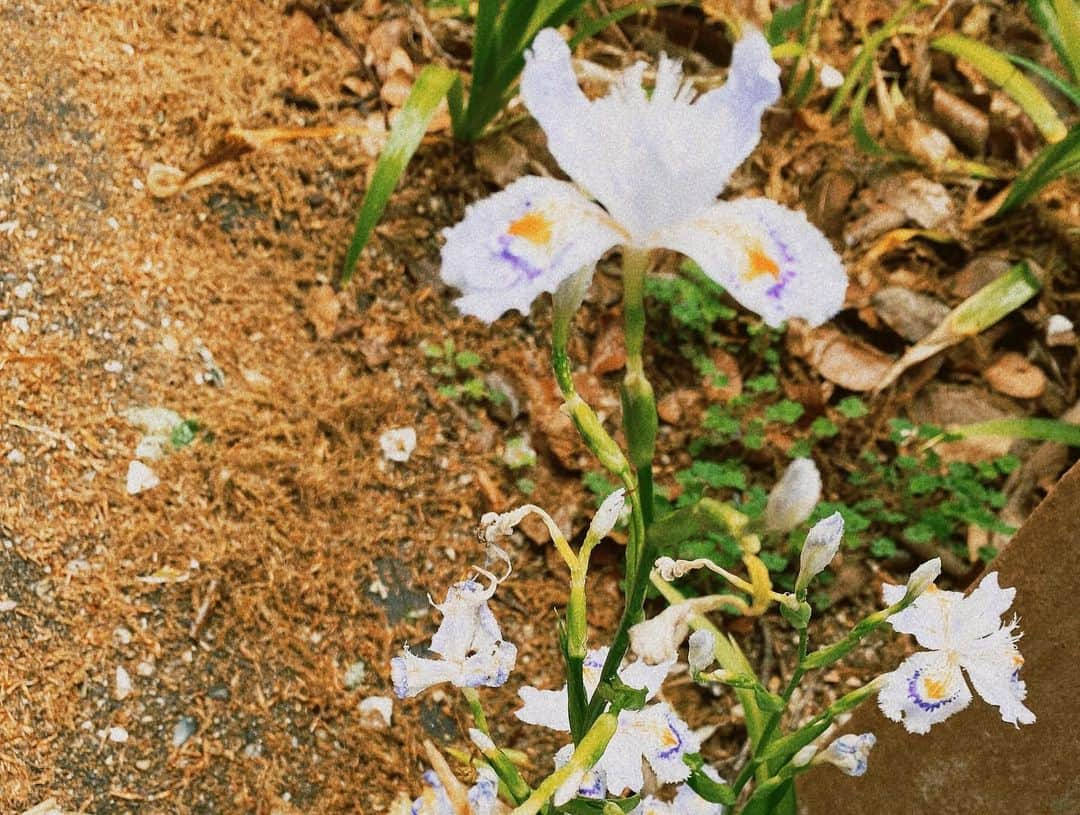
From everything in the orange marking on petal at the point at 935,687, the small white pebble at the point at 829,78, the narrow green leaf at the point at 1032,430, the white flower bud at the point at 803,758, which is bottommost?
the narrow green leaf at the point at 1032,430

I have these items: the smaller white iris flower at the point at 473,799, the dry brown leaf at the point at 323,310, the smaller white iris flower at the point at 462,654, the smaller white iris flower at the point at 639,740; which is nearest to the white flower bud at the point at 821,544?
the smaller white iris flower at the point at 639,740

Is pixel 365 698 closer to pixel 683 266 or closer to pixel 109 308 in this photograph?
pixel 109 308

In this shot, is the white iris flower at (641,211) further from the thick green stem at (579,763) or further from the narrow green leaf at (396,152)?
the narrow green leaf at (396,152)

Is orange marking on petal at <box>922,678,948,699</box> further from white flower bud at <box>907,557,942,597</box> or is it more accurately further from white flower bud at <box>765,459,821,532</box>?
white flower bud at <box>765,459,821,532</box>

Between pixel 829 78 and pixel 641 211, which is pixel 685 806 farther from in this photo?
pixel 829 78

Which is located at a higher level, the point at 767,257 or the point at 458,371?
the point at 767,257

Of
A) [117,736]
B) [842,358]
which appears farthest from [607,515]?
[842,358]
